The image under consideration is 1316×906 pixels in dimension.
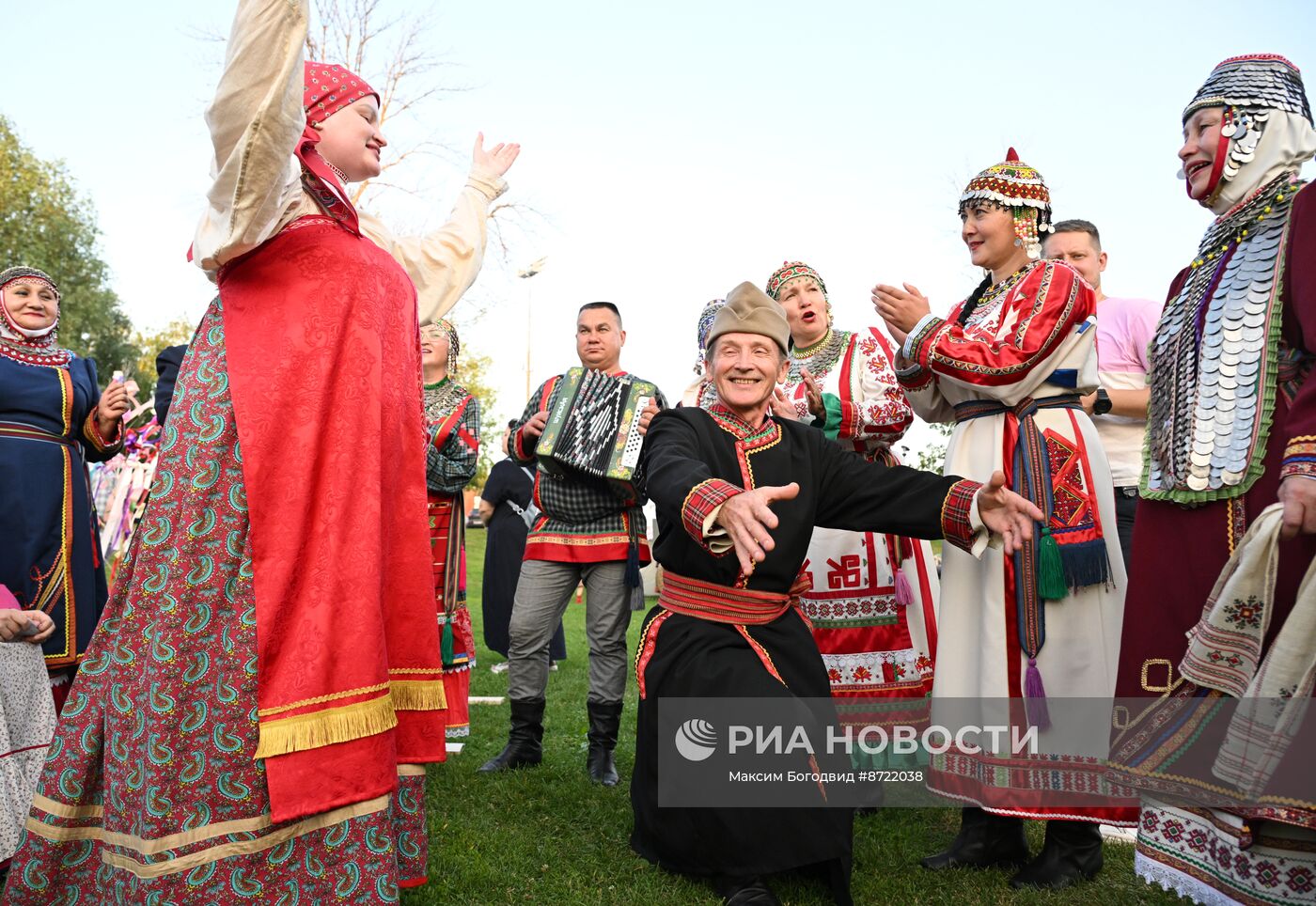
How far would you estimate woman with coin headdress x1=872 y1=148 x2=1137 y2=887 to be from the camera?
3.31 meters

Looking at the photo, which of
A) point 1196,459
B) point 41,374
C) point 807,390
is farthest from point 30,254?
point 1196,459

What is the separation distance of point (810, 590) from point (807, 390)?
3.20 ft

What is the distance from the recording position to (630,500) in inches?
204

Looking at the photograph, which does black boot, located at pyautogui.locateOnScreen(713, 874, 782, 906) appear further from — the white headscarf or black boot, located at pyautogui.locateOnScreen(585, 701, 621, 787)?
the white headscarf

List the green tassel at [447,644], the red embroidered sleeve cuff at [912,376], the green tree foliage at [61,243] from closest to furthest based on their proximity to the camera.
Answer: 1. the red embroidered sleeve cuff at [912,376]
2. the green tassel at [447,644]
3. the green tree foliage at [61,243]

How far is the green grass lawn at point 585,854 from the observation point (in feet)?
10.5

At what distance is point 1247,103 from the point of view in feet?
9.17

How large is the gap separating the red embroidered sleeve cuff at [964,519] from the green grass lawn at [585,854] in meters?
1.19

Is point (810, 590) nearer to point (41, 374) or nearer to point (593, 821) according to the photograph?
point (593, 821)

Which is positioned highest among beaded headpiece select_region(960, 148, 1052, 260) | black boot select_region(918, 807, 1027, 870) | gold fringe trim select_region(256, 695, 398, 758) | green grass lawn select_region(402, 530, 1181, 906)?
beaded headpiece select_region(960, 148, 1052, 260)

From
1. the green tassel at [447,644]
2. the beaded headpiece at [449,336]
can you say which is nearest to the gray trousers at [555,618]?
the green tassel at [447,644]

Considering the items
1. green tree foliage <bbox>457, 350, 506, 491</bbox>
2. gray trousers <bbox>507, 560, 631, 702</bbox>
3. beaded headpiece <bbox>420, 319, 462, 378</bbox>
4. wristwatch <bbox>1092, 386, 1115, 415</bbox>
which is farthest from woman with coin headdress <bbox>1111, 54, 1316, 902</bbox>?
green tree foliage <bbox>457, 350, 506, 491</bbox>

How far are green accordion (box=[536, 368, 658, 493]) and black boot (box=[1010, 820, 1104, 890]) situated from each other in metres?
2.56

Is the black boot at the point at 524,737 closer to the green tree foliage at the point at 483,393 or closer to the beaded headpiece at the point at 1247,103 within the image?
the beaded headpiece at the point at 1247,103
